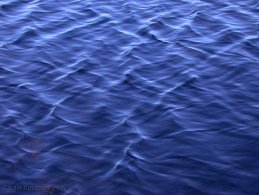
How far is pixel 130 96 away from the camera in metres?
10.5

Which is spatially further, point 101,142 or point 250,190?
point 101,142

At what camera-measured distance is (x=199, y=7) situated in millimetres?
13773

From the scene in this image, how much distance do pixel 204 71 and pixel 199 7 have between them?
3.28 metres

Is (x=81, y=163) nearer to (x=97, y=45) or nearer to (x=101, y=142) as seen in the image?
(x=101, y=142)

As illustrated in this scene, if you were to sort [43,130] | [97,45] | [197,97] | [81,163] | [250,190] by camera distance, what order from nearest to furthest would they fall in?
Result: [250,190] → [81,163] → [43,130] → [197,97] → [97,45]

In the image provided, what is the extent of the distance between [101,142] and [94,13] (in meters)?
5.51

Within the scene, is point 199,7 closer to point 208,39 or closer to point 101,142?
point 208,39

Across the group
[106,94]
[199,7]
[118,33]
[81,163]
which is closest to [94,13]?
[118,33]

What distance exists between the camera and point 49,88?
1077 centimetres

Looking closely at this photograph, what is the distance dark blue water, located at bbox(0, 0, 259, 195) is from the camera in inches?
340

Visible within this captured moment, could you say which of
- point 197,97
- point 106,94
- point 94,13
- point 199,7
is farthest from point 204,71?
point 94,13

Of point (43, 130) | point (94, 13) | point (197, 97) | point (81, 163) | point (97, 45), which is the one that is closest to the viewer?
point (81, 163)

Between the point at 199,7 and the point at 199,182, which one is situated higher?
the point at 199,7

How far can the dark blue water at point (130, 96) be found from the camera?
8.62 meters
